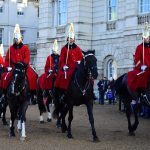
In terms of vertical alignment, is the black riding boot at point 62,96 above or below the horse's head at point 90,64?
below

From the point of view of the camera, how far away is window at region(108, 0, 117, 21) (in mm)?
36000

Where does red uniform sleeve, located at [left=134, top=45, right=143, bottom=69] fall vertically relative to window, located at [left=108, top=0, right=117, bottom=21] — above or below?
below

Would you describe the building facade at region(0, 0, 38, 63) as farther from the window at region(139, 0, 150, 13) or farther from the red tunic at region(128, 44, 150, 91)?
the red tunic at region(128, 44, 150, 91)

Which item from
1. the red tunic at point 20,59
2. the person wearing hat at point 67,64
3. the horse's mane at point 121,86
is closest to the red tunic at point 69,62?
the person wearing hat at point 67,64

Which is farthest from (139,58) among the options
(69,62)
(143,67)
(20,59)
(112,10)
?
(112,10)

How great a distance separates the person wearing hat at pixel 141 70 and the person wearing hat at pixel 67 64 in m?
1.71

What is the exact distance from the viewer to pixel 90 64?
12555 mm

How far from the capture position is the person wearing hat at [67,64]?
46.0ft

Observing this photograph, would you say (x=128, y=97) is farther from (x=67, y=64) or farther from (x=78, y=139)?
(x=78, y=139)

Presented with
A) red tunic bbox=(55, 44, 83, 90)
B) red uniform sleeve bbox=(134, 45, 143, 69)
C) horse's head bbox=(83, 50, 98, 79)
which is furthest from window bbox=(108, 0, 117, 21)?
horse's head bbox=(83, 50, 98, 79)

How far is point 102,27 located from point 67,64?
2287 cm

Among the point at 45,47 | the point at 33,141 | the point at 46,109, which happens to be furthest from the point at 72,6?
the point at 33,141

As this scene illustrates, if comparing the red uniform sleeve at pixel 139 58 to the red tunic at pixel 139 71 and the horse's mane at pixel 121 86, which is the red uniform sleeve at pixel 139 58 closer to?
the red tunic at pixel 139 71

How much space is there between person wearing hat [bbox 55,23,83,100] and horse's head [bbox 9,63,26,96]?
1.42 m
